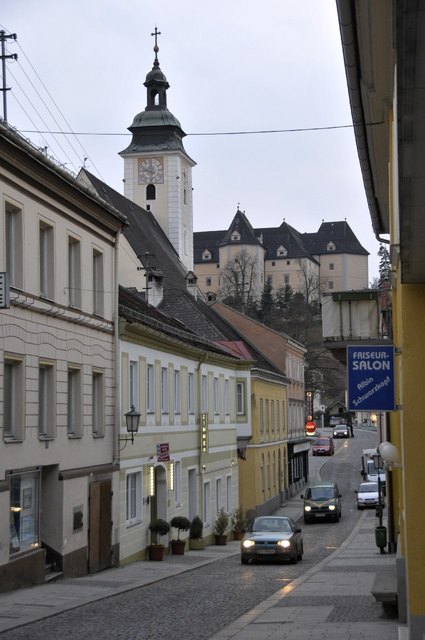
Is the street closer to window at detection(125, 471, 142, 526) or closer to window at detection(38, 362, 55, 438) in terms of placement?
window at detection(125, 471, 142, 526)

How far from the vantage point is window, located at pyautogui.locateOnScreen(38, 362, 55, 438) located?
21422mm

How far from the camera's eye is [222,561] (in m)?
29.2

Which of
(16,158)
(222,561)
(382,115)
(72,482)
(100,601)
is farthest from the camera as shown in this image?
(222,561)

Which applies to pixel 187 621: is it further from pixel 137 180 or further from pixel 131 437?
pixel 137 180

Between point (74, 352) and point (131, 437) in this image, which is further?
point (131, 437)

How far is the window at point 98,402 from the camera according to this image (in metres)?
24.9

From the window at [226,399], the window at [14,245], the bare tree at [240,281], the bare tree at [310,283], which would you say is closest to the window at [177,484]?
the window at [226,399]

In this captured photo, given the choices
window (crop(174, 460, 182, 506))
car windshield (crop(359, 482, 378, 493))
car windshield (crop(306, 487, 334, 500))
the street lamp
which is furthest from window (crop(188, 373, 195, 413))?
car windshield (crop(359, 482, 378, 493))

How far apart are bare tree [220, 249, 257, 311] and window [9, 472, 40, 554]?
124 metres

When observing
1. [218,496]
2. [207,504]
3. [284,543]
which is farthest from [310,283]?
[284,543]

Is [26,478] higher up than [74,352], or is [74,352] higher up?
[74,352]

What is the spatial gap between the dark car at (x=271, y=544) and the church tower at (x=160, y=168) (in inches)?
2090

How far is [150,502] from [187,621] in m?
14.0

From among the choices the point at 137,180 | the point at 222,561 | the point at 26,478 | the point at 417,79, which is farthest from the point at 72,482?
the point at 137,180
